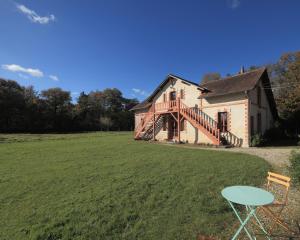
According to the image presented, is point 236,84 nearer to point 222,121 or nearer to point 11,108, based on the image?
point 222,121

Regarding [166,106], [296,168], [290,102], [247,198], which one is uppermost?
[290,102]

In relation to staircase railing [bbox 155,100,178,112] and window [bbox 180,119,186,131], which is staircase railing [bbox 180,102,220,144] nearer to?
staircase railing [bbox 155,100,178,112]

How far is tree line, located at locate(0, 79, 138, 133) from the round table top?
46693 millimetres

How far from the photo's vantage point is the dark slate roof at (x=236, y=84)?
15.6m

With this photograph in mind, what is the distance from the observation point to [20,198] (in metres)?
5.45

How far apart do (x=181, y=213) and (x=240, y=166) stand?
4.64m

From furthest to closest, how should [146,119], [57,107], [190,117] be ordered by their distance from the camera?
1. [57,107]
2. [146,119]
3. [190,117]

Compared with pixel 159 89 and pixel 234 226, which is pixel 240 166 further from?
pixel 159 89

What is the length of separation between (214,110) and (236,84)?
2489 mm

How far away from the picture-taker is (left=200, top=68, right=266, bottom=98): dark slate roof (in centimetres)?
1556

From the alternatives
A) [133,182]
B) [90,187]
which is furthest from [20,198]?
[133,182]

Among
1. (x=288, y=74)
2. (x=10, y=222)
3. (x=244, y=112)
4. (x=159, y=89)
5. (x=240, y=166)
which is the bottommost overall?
(x=10, y=222)

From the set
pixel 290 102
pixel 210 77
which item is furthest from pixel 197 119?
pixel 210 77

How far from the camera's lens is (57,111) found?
49.5 m
